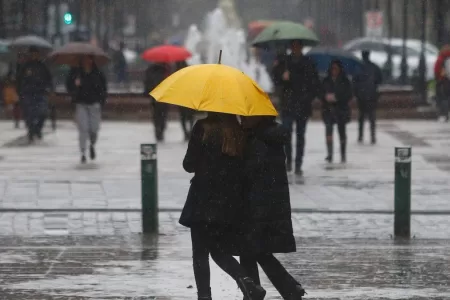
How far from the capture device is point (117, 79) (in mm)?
56156

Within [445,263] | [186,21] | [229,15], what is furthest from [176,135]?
[186,21]

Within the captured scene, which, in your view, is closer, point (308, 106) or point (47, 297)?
point (47, 297)

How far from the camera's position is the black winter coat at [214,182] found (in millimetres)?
8789

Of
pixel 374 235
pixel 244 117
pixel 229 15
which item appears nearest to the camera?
pixel 244 117

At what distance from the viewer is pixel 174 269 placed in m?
11.7

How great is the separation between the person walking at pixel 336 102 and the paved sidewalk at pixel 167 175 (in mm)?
467

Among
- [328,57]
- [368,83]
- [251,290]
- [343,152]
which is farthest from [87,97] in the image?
[251,290]

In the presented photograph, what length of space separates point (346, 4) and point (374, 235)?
63767 millimetres

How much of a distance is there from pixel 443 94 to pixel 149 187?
66.3 ft

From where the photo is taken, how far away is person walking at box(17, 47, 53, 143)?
1003 inches

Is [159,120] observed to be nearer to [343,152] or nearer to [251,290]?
[343,152]

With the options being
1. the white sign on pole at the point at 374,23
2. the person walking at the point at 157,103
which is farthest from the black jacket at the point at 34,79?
the white sign on pole at the point at 374,23

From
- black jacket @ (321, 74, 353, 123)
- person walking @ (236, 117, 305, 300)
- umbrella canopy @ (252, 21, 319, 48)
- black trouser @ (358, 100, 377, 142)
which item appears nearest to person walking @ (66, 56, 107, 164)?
umbrella canopy @ (252, 21, 319, 48)

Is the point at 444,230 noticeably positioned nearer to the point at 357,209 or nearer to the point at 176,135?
the point at 357,209
